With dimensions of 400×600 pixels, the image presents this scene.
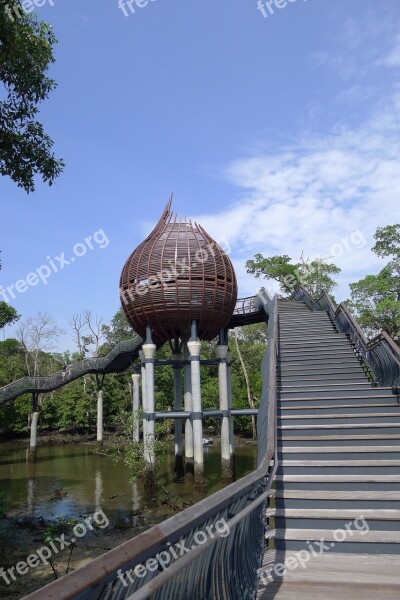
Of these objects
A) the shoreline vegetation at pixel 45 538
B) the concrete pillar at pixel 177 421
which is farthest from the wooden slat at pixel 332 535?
the concrete pillar at pixel 177 421

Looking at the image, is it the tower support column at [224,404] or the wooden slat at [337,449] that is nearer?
the wooden slat at [337,449]

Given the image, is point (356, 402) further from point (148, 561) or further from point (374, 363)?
point (148, 561)

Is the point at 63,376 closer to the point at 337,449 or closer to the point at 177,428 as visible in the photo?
the point at 177,428

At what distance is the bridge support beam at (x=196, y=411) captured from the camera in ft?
51.9

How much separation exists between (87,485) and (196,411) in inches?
207

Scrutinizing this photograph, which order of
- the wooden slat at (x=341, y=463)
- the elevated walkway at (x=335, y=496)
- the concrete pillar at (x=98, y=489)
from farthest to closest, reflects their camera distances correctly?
the concrete pillar at (x=98, y=489) < the wooden slat at (x=341, y=463) < the elevated walkway at (x=335, y=496)

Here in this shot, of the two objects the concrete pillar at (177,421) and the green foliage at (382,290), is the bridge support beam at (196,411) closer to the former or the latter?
the concrete pillar at (177,421)

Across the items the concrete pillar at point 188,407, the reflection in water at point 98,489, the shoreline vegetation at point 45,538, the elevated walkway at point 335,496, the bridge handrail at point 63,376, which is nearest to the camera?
the elevated walkway at point 335,496

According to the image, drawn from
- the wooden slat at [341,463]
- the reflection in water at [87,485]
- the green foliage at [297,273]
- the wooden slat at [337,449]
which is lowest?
the reflection in water at [87,485]

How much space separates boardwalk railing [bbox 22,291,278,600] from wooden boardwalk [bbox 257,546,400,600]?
9.1 inches

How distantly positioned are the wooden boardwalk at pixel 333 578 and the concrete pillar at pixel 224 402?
14.4 m

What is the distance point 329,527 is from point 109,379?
115 ft

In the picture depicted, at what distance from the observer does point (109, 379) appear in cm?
3788

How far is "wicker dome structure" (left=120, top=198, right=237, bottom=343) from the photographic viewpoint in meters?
15.6
